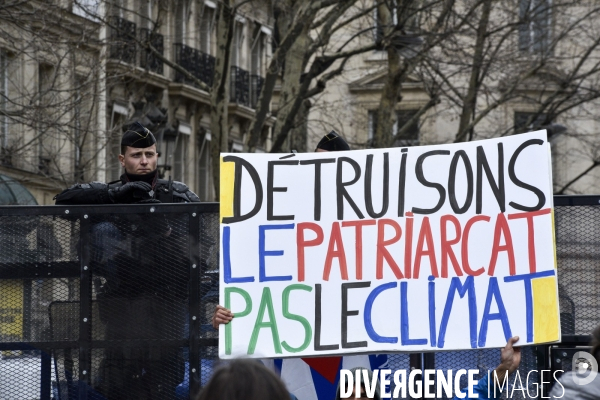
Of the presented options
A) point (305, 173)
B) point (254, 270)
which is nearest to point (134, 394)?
point (254, 270)

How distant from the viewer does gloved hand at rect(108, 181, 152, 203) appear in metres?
7.06

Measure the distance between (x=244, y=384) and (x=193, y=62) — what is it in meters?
35.1

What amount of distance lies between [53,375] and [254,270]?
1.15m

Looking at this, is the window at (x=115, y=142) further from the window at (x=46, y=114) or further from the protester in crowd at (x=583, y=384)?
the protester in crowd at (x=583, y=384)

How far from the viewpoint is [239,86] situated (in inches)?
1641

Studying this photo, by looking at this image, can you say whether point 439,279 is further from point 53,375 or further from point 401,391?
point 53,375

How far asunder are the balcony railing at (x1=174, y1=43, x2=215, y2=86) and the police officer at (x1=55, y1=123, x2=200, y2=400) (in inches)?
1200

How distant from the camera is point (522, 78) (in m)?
24.5

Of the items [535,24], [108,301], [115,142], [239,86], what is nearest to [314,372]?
[108,301]

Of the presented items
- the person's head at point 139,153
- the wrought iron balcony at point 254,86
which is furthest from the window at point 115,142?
the person's head at point 139,153

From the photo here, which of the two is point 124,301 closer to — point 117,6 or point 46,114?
point 46,114

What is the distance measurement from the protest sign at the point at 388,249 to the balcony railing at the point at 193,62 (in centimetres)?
3076

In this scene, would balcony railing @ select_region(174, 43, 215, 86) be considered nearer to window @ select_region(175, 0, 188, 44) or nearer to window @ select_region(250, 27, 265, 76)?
window @ select_region(175, 0, 188, 44)

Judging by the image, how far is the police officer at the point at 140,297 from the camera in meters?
6.85
